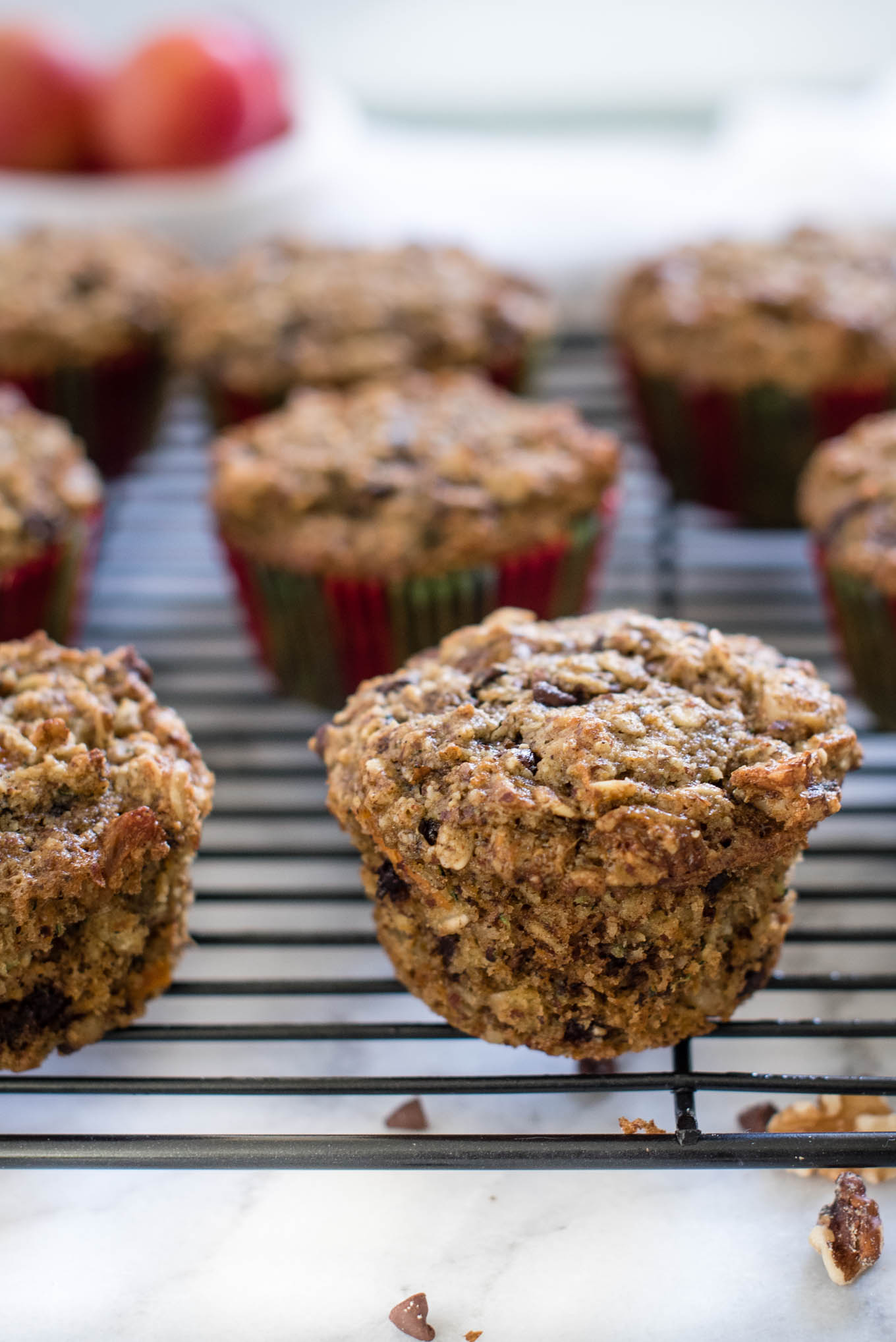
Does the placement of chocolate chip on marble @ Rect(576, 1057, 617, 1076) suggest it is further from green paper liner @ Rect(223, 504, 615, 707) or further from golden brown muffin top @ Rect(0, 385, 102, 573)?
golden brown muffin top @ Rect(0, 385, 102, 573)

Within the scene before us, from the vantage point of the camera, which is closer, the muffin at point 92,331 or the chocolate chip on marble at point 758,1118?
the chocolate chip on marble at point 758,1118

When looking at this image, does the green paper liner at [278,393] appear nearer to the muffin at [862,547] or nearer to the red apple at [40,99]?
the muffin at [862,547]

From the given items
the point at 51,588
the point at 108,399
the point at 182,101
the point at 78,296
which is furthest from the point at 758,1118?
the point at 182,101

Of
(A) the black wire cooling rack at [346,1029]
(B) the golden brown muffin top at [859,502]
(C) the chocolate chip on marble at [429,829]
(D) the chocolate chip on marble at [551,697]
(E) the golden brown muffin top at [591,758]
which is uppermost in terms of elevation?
(D) the chocolate chip on marble at [551,697]

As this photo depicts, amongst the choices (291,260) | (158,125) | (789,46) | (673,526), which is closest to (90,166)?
(158,125)

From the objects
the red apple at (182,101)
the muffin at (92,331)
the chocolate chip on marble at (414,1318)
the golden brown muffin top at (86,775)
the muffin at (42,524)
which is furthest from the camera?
the red apple at (182,101)

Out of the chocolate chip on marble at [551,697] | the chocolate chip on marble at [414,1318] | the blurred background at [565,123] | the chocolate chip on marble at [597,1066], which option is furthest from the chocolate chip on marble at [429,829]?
the blurred background at [565,123]

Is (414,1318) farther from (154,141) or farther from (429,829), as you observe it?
(154,141)
